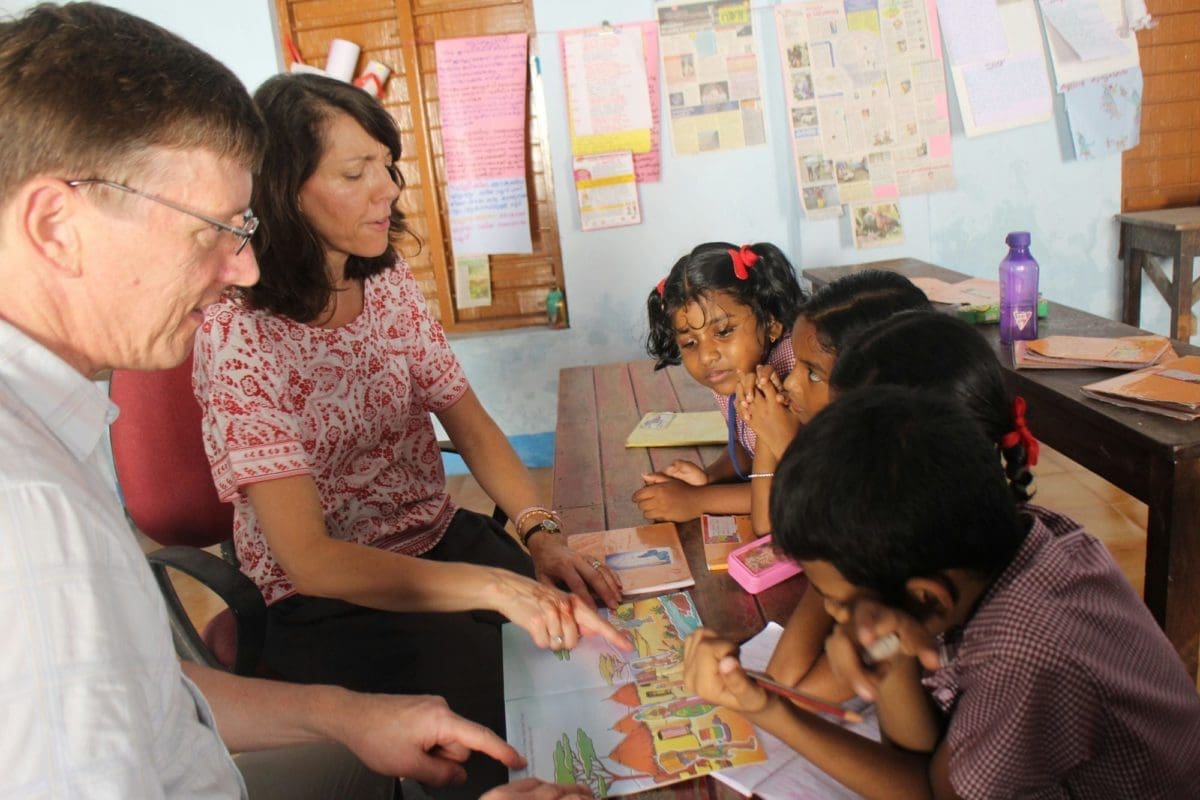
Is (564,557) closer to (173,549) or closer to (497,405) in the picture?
(173,549)

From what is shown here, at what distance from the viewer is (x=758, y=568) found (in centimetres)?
133

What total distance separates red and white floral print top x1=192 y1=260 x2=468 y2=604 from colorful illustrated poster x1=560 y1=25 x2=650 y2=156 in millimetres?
2058

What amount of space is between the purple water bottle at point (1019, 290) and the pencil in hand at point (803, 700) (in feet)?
5.12

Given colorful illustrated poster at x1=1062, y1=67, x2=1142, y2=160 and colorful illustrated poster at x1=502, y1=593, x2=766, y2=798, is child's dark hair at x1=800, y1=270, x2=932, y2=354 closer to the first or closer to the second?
colorful illustrated poster at x1=502, y1=593, x2=766, y2=798

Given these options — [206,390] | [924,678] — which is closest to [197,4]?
[206,390]

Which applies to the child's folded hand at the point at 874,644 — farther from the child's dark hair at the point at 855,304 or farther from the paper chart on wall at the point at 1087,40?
the paper chart on wall at the point at 1087,40

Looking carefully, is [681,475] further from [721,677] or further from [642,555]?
[721,677]

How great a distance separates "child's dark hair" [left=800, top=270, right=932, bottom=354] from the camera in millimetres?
1570

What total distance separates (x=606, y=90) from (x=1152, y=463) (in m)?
2.67

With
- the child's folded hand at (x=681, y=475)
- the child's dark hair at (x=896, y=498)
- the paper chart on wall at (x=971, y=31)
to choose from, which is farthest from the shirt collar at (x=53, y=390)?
the paper chart on wall at (x=971, y=31)

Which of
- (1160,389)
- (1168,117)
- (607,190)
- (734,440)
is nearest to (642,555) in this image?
(734,440)

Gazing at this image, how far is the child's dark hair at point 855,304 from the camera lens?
1.57 metres

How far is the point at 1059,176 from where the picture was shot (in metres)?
3.81

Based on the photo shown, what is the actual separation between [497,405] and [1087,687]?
3377 mm
